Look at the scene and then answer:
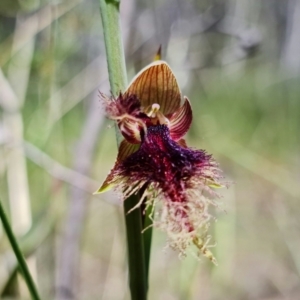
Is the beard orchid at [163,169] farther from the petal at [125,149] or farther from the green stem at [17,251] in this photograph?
the green stem at [17,251]

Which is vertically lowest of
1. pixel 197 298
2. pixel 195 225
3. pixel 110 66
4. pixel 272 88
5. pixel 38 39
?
pixel 197 298

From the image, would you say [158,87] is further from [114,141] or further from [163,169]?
[114,141]

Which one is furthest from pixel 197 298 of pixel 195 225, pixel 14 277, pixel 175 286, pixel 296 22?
pixel 296 22

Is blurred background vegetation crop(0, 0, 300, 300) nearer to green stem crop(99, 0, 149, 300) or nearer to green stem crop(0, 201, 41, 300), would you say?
green stem crop(99, 0, 149, 300)

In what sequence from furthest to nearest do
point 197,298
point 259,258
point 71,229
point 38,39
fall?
point 259,258 < point 38,39 < point 197,298 < point 71,229

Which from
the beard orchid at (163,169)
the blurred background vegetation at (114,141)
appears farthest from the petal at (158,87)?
the blurred background vegetation at (114,141)

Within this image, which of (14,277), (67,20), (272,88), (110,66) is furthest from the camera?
(272,88)

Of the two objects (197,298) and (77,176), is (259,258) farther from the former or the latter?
(77,176)
